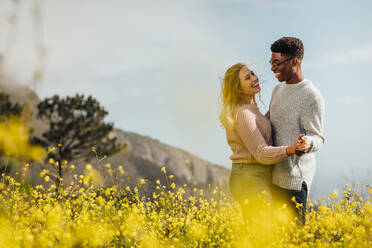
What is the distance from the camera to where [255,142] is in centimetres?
311

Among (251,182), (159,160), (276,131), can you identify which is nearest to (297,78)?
(276,131)

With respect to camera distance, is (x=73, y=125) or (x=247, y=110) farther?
(x=73, y=125)

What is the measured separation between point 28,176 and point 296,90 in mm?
3479

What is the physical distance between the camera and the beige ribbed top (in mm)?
2997

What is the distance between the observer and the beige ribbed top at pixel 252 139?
3.00 meters

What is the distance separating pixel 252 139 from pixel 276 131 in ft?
1.26

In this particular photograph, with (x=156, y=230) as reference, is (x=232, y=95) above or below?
above

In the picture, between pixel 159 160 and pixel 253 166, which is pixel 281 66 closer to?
pixel 253 166

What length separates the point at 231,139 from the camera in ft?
11.3

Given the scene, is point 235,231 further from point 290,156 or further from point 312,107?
point 312,107

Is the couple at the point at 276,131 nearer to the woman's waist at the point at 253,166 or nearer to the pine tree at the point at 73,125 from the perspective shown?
the woman's waist at the point at 253,166

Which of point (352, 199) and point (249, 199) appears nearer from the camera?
point (249, 199)

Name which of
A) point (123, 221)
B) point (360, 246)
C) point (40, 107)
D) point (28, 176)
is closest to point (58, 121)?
point (40, 107)

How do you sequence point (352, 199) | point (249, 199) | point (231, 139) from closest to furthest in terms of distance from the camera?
point (249, 199)
point (231, 139)
point (352, 199)
